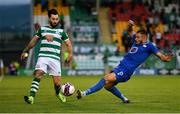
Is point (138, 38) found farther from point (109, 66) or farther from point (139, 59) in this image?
point (109, 66)

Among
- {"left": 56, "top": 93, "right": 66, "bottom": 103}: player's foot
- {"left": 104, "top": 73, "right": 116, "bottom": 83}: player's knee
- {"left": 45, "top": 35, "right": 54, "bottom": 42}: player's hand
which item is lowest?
{"left": 56, "top": 93, "right": 66, "bottom": 103}: player's foot

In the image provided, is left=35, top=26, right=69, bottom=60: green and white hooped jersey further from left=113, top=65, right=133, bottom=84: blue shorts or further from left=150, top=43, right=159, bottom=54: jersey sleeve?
left=150, top=43, right=159, bottom=54: jersey sleeve

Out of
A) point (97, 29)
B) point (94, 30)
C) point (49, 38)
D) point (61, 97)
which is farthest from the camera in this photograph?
point (97, 29)

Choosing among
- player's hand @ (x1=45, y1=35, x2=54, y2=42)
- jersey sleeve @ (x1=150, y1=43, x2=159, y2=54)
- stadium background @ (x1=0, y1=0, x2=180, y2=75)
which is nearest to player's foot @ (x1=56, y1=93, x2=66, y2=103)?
player's hand @ (x1=45, y1=35, x2=54, y2=42)

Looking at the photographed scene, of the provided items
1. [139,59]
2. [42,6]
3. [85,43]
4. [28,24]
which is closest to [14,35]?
[28,24]

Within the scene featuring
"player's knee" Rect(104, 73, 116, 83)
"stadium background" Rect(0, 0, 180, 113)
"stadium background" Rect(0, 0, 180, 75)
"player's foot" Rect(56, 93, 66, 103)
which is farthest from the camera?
"stadium background" Rect(0, 0, 180, 75)

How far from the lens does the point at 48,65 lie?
45.8ft

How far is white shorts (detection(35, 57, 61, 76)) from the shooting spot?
13836 mm

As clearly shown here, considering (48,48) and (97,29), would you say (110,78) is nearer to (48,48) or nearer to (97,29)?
(48,48)

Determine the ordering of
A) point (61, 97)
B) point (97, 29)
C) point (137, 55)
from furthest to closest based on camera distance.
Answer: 1. point (97, 29)
2. point (61, 97)
3. point (137, 55)

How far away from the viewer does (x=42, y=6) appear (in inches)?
1641

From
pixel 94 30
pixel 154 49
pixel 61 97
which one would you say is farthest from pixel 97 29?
pixel 154 49

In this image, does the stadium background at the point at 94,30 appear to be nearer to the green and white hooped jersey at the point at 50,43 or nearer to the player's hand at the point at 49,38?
the green and white hooped jersey at the point at 50,43

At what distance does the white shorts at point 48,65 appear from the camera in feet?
45.4
